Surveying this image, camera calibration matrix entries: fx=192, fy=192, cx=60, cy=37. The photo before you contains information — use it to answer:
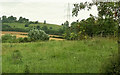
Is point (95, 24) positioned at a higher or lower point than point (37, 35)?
higher

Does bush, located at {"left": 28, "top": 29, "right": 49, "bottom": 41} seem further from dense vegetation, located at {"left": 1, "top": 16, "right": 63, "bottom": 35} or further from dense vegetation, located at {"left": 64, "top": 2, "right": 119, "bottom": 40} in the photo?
dense vegetation, located at {"left": 64, "top": 2, "right": 119, "bottom": 40}

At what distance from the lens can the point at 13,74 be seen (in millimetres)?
7148

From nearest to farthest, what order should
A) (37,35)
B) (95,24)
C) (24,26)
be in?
(95,24) < (37,35) < (24,26)

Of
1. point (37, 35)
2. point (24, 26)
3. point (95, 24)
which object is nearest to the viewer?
point (95, 24)

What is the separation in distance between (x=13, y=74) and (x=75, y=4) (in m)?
3.45

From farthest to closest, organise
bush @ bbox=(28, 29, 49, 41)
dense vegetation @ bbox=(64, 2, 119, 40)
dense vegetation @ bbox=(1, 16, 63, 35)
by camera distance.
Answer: dense vegetation @ bbox=(1, 16, 63, 35)
bush @ bbox=(28, 29, 49, 41)
dense vegetation @ bbox=(64, 2, 119, 40)

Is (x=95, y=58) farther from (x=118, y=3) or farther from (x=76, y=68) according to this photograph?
(x=118, y=3)

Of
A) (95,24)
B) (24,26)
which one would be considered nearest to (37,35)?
(24,26)

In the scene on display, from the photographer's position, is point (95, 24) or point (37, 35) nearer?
point (95, 24)

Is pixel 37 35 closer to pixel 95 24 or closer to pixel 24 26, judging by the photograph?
pixel 24 26

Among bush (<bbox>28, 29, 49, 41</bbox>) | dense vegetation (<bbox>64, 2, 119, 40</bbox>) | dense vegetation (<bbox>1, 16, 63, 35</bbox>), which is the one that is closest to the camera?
dense vegetation (<bbox>64, 2, 119, 40</bbox>)

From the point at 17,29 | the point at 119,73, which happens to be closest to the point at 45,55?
the point at 119,73

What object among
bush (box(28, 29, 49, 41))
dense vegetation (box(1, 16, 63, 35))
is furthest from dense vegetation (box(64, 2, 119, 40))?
dense vegetation (box(1, 16, 63, 35))

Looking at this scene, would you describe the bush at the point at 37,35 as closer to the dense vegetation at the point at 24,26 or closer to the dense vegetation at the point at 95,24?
the dense vegetation at the point at 24,26
